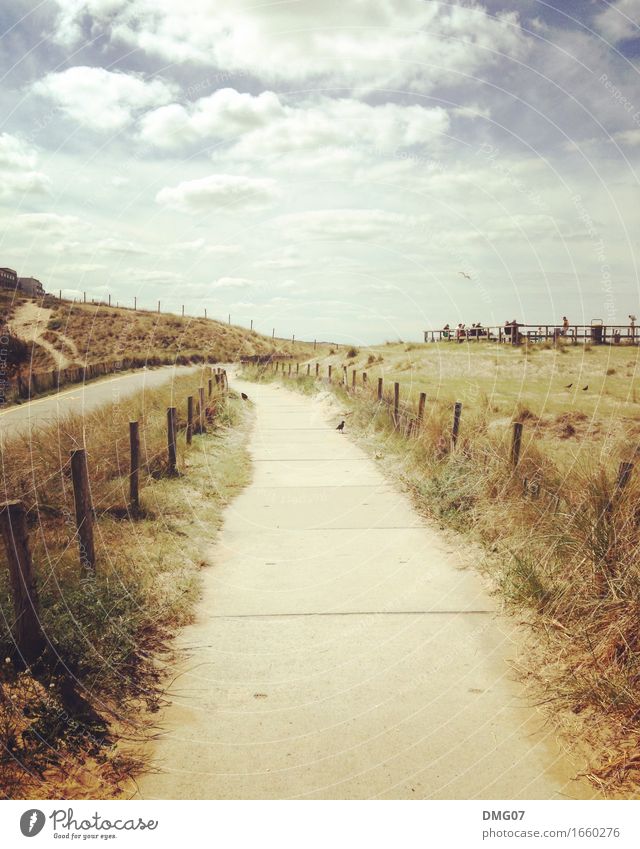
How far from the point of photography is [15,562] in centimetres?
362

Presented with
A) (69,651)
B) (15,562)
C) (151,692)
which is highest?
(15,562)

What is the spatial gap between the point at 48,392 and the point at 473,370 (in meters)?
19.8

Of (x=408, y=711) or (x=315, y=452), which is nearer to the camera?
(x=408, y=711)

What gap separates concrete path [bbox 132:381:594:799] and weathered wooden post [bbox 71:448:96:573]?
110 cm

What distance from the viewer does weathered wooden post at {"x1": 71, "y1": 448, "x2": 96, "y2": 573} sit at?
5.07m

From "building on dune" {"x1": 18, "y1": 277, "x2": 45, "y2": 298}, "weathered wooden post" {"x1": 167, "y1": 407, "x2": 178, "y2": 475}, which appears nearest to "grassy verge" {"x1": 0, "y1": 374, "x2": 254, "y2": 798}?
"weathered wooden post" {"x1": 167, "y1": 407, "x2": 178, "y2": 475}

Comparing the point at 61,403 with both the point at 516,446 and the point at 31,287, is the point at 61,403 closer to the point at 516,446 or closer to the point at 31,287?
the point at 516,446

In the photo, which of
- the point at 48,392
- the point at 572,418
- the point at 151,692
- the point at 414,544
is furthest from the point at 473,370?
the point at 151,692

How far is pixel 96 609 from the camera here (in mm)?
4312

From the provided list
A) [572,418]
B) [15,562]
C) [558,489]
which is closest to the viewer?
[15,562]

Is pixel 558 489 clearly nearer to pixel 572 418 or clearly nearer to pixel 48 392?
pixel 572 418

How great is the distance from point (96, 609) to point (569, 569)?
361cm

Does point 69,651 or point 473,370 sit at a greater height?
point 473,370

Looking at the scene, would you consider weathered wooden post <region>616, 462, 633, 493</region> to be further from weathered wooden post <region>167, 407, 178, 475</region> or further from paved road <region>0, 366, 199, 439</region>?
paved road <region>0, 366, 199, 439</region>
